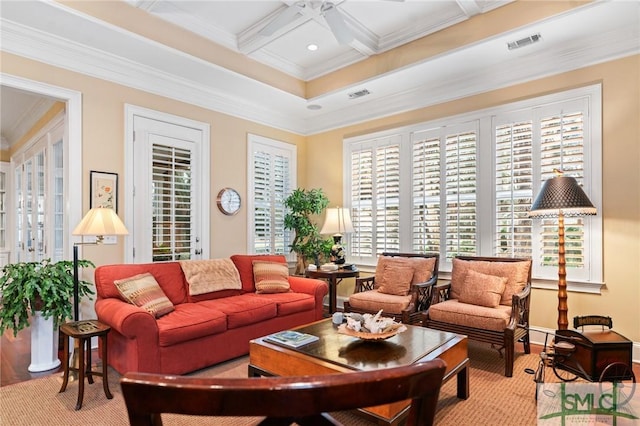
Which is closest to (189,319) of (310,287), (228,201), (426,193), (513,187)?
(310,287)

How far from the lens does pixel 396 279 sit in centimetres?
425

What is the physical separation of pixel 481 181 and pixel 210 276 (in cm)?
326

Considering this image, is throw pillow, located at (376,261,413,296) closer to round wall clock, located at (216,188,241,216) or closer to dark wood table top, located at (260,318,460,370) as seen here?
dark wood table top, located at (260,318,460,370)

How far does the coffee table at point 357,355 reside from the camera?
2.22 meters

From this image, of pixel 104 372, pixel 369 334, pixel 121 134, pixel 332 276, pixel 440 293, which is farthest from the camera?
pixel 332 276

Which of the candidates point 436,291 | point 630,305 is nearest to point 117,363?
point 436,291

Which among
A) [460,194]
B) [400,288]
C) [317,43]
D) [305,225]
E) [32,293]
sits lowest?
[400,288]

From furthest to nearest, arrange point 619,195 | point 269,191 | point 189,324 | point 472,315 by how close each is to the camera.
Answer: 1. point 269,191
2. point 619,195
3. point 472,315
4. point 189,324

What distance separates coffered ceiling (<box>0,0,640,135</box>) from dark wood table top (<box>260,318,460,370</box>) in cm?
270

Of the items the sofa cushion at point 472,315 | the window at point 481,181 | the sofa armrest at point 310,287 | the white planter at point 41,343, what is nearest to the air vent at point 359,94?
the window at point 481,181

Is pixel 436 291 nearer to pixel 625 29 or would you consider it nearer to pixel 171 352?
pixel 171 352

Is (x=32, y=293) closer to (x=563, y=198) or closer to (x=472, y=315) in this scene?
(x=472, y=315)

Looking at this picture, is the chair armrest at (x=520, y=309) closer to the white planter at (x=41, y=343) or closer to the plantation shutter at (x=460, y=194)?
the plantation shutter at (x=460, y=194)

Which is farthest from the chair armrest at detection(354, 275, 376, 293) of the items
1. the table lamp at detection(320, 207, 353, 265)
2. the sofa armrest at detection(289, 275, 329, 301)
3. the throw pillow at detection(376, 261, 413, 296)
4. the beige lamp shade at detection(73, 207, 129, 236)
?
the beige lamp shade at detection(73, 207, 129, 236)
